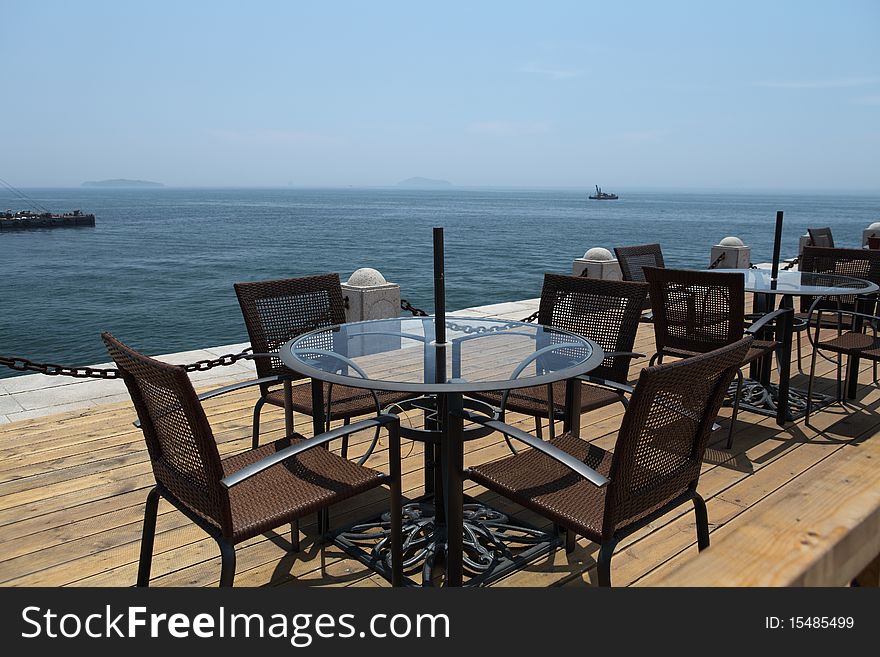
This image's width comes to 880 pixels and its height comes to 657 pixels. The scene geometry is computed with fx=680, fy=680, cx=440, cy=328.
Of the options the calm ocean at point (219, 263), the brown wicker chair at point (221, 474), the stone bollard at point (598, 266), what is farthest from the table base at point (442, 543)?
the calm ocean at point (219, 263)

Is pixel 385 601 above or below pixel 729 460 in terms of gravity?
above

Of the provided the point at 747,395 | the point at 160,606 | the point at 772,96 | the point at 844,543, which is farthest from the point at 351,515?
the point at 772,96

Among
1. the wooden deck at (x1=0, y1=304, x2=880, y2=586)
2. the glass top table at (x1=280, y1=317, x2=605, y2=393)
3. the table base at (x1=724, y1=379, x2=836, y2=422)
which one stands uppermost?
the glass top table at (x1=280, y1=317, x2=605, y2=393)

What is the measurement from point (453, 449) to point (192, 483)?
0.84 metres

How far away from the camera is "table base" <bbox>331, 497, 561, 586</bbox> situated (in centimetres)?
258

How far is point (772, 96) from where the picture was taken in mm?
80312

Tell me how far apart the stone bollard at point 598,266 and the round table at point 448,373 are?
5.72 metres

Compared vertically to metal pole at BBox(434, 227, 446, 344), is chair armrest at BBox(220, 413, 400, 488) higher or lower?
lower

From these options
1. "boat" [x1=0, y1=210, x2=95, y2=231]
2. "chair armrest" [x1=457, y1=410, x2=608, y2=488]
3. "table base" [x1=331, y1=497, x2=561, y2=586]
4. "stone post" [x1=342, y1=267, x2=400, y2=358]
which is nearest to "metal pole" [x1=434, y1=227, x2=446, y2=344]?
"chair armrest" [x1=457, y1=410, x2=608, y2=488]

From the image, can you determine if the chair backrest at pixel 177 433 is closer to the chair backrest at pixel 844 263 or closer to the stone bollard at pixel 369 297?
the stone bollard at pixel 369 297

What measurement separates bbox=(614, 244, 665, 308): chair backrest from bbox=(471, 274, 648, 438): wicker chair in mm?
1671

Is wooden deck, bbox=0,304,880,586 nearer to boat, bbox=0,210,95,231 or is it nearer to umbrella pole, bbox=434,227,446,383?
umbrella pole, bbox=434,227,446,383

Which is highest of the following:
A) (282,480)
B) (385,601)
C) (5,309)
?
(385,601)

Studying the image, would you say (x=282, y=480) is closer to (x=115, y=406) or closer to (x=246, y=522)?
(x=246, y=522)
